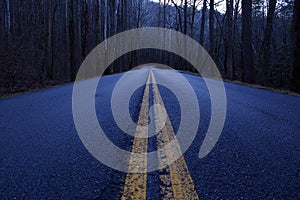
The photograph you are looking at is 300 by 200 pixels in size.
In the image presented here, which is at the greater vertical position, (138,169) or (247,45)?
(247,45)

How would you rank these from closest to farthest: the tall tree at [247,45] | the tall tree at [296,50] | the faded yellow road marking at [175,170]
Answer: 1. the faded yellow road marking at [175,170]
2. the tall tree at [296,50]
3. the tall tree at [247,45]

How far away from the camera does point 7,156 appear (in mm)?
2479

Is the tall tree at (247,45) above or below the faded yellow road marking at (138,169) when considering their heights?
above

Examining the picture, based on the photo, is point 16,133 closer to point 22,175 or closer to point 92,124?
point 92,124

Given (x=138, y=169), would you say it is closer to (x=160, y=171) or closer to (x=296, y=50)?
(x=160, y=171)

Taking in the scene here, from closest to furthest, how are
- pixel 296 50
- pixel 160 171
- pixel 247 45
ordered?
pixel 160 171 < pixel 296 50 < pixel 247 45

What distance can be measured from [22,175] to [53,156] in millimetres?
423

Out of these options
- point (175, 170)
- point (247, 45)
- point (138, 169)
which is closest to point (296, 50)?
point (247, 45)

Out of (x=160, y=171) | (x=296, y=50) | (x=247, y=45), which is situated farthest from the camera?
(x=247, y=45)

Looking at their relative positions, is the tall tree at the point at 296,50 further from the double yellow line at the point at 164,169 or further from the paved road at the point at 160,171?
the double yellow line at the point at 164,169

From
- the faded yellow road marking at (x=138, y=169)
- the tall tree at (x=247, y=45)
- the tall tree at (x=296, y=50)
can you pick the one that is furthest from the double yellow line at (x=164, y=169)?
the tall tree at (x=247, y=45)

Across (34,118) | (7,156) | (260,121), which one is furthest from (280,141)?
(34,118)

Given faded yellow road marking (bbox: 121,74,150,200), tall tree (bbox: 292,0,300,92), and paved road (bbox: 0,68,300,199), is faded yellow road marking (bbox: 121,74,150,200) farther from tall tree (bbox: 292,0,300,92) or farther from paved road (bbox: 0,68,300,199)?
tall tree (bbox: 292,0,300,92)

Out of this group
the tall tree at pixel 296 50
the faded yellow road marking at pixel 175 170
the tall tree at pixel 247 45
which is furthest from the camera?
the tall tree at pixel 247 45
